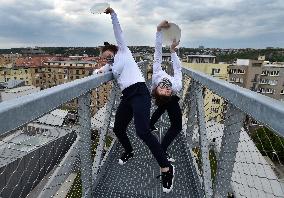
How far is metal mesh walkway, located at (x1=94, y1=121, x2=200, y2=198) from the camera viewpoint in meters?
2.83

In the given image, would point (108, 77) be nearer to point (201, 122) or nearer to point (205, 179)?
point (201, 122)

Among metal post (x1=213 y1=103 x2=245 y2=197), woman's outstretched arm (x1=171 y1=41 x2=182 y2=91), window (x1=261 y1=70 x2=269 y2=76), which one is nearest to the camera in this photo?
metal post (x1=213 y1=103 x2=245 y2=197)

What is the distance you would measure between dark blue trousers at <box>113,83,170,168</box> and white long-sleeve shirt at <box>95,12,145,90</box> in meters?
0.07

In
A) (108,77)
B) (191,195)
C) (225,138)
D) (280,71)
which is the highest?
(108,77)

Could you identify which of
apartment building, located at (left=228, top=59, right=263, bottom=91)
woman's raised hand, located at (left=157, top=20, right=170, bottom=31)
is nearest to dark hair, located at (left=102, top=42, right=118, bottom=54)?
woman's raised hand, located at (left=157, top=20, right=170, bottom=31)

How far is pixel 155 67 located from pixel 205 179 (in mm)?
1420

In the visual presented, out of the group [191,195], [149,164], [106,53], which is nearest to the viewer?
[191,195]

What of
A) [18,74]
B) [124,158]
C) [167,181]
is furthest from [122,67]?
[18,74]

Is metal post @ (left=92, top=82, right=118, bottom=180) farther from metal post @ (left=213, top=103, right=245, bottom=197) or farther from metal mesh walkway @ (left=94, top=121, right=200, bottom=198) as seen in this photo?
metal post @ (left=213, top=103, right=245, bottom=197)

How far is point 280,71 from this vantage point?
46.2m

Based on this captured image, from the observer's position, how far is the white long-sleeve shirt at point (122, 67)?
9.80 ft

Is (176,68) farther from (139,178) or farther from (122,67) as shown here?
(139,178)

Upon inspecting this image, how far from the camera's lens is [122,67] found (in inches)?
119

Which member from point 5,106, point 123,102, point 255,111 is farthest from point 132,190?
point 5,106
